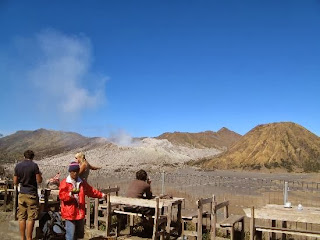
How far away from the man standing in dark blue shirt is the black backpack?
16.8 inches

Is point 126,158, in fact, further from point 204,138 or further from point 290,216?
point 204,138

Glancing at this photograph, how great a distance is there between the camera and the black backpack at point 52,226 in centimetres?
695

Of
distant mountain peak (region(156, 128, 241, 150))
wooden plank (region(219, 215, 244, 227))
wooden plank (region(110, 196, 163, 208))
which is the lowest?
wooden plank (region(219, 215, 244, 227))

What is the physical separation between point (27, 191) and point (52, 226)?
3.08ft

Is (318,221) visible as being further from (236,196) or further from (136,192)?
(236,196)

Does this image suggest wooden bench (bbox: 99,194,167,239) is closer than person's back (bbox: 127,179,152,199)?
Yes

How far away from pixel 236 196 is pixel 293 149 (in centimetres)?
2769

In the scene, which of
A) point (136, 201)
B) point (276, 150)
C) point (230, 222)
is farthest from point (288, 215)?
point (276, 150)

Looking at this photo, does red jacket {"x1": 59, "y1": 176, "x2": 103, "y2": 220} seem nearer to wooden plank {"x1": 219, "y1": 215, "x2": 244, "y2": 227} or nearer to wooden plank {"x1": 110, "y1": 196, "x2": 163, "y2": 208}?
wooden plank {"x1": 110, "y1": 196, "x2": 163, "y2": 208}

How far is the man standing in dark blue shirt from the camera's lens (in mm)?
6590

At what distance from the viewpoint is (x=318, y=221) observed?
5824mm

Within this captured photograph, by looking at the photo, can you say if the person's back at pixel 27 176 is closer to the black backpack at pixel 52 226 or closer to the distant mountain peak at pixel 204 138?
the black backpack at pixel 52 226

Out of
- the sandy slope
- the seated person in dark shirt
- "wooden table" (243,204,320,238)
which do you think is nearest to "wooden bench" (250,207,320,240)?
"wooden table" (243,204,320,238)

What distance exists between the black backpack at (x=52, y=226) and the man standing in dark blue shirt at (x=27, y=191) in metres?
0.43
